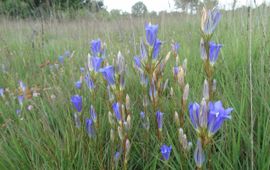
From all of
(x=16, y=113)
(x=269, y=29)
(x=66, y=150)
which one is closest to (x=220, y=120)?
(x=66, y=150)

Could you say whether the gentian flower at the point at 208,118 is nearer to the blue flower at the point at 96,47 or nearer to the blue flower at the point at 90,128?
the blue flower at the point at 90,128

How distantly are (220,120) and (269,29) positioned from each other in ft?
6.35

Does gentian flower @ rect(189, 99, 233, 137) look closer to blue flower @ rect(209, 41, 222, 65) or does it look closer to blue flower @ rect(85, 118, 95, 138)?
blue flower @ rect(209, 41, 222, 65)

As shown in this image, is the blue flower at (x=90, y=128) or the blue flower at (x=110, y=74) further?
the blue flower at (x=90, y=128)

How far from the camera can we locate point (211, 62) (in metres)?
1.09

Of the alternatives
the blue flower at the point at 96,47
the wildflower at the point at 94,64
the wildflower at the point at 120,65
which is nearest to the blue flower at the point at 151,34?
the wildflower at the point at 120,65

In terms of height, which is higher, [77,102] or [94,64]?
[94,64]

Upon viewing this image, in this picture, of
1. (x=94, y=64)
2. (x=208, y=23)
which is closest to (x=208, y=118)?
(x=208, y=23)

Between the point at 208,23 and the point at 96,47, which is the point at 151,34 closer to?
the point at 208,23

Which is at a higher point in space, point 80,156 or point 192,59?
point 192,59

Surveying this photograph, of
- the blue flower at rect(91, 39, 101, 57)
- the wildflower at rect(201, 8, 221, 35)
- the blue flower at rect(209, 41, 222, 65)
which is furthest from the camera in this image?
the blue flower at rect(91, 39, 101, 57)

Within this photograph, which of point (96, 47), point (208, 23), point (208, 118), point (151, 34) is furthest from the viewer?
point (96, 47)

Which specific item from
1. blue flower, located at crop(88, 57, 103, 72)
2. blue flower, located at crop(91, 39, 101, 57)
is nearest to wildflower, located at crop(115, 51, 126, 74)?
blue flower, located at crop(88, 57, 103, 72)

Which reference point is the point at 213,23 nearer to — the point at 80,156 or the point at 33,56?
the point at 80,156
